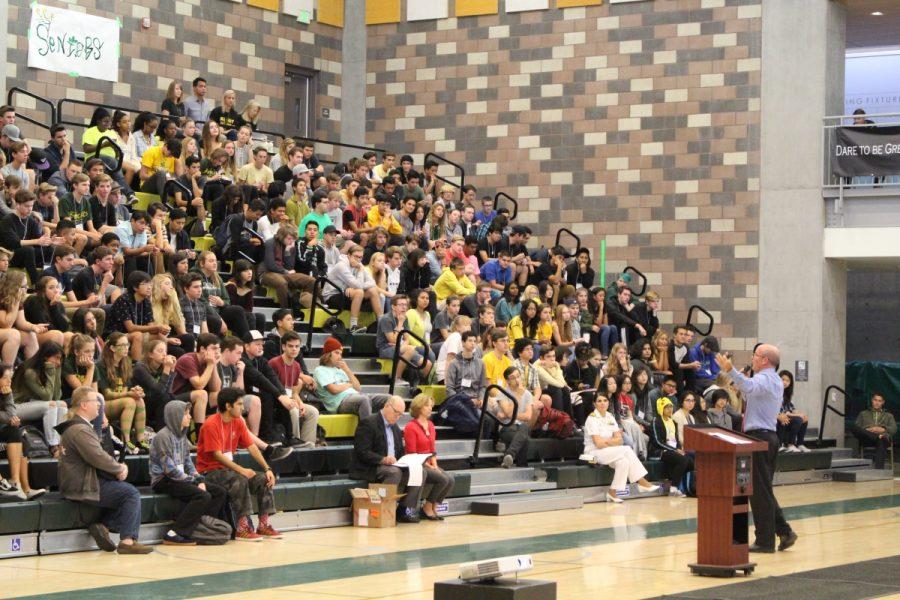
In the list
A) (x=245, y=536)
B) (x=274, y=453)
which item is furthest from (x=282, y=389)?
(x=245, y=536)

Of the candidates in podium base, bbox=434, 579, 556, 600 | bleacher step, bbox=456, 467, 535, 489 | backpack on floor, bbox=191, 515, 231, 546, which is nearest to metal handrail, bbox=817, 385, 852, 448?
bleacher step, bbox=456, 467, 535, 489

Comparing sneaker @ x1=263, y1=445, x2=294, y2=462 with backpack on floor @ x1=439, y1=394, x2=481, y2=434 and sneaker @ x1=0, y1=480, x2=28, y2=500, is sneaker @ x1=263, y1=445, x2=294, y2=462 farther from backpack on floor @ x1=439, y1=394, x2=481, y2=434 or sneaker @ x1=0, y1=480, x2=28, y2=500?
backpack on floor @ x1=439, y1=394, x2=481, y2=434

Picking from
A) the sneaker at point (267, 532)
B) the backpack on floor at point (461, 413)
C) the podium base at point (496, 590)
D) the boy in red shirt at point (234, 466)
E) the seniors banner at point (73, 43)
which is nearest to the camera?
the podium base at point (496, 590)

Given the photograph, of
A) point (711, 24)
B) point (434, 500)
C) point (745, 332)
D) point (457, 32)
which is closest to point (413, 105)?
point (457, 32)

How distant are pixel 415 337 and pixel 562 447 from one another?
98.8 inches

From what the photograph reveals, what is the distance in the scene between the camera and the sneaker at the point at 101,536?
11586 millimetres

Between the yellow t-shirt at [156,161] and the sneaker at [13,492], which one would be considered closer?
the sneaker at [13,492]

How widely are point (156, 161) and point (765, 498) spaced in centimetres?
956

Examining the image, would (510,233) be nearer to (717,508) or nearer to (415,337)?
(415,337)

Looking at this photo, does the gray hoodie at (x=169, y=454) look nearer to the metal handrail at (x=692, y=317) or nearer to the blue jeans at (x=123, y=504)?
the blue jeans at (x=123, y=504)

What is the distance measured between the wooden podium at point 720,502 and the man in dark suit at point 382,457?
154 inches

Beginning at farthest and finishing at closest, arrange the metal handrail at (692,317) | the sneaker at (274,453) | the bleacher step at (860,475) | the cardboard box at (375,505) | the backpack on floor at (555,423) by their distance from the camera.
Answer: the metal handrail at (692,317)
the bleacher step at (860,475)
the backpack on floor at (555,423)
the cardboard box at (375,505)
the sneaker at (274,453)

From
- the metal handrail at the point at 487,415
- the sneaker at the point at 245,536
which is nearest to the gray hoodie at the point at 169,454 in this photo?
the sneaker at the point at 245,536

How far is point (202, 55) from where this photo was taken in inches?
919
